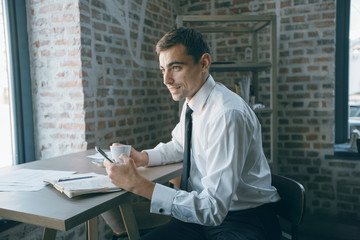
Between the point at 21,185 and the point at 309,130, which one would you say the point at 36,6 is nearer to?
the point at 21,185

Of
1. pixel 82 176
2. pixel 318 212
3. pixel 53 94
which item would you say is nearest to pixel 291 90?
pixel 318 212

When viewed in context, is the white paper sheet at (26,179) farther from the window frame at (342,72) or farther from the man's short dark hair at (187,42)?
the window frame at (342,72)

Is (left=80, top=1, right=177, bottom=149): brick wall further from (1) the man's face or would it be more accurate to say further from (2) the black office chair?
(2) the black office chair

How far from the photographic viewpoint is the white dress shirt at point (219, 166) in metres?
1.07

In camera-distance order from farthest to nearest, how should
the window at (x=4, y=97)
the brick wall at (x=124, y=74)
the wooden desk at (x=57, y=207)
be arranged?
the brick wall at (x=124, y=74)
the window at (x=4, y=97)
the wooden desk at (x=57, y=207)

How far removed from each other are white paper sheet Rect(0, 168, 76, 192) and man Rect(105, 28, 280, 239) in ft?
0.92

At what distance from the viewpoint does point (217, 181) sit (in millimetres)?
1077

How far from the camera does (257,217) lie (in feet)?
4.12

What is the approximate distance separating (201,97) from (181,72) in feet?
0.46

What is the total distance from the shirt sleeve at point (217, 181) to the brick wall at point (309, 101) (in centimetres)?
178

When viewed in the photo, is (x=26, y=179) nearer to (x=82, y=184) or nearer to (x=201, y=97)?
(x=82, y=184)

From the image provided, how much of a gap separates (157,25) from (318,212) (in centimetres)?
231

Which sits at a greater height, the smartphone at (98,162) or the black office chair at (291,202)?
Answer: the smartphone at (98,162)

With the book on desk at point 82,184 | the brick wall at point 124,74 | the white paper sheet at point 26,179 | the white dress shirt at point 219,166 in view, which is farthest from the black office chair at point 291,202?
the brick wall at point 124,74
